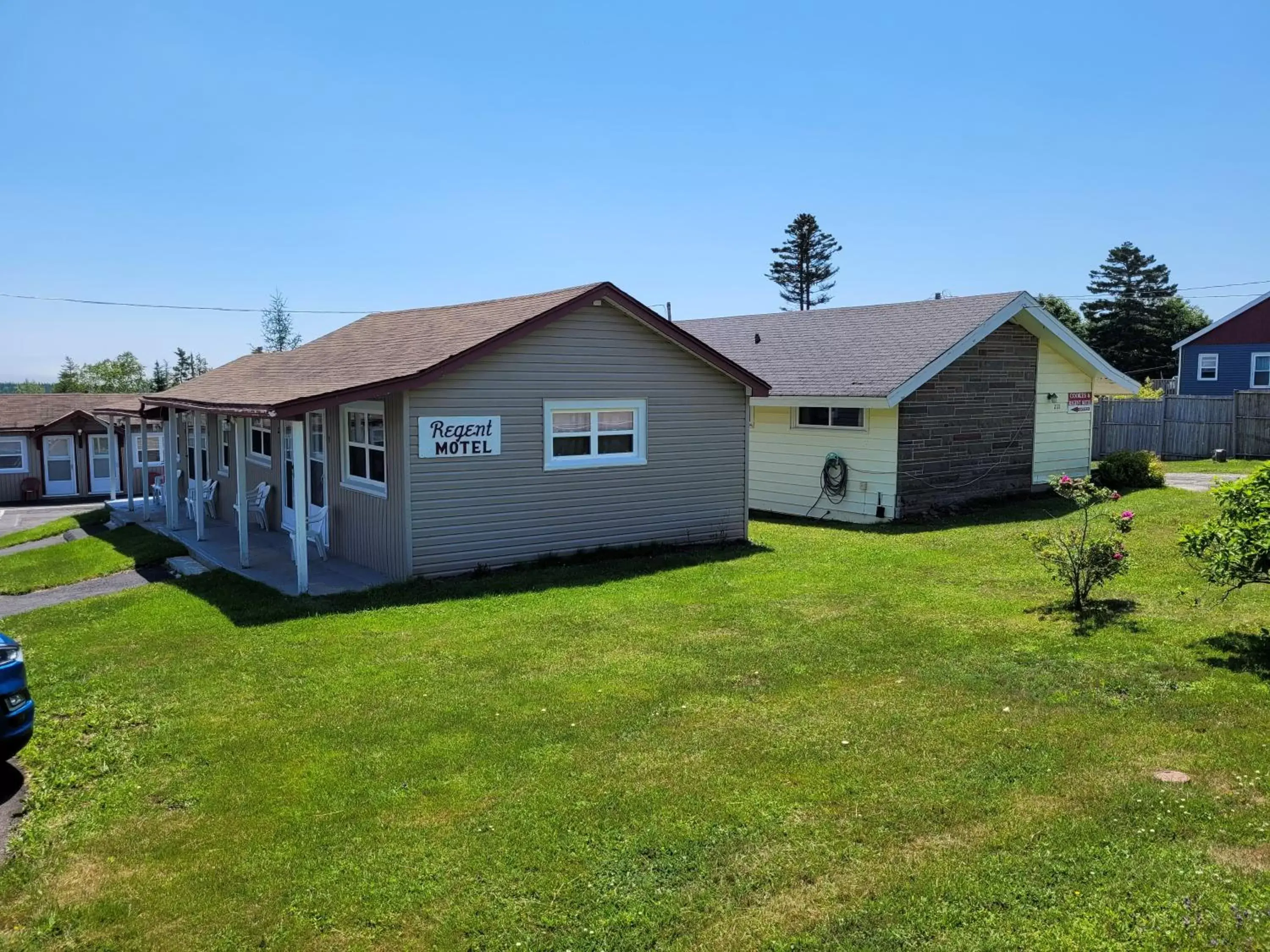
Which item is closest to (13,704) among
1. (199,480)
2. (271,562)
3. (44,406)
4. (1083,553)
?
(271,562)

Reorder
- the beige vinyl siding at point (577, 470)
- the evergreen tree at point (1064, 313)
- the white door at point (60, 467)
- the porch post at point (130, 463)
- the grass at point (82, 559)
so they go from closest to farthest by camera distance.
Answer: the beige vinyl siding at point (577, 470) < the grass at point (82, 559) < the porch post at point (130, 463) < the white door at point (60, 467) < the evergreen tree at point (1064, 313)

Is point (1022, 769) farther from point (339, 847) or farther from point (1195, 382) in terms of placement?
point (1195, 382)

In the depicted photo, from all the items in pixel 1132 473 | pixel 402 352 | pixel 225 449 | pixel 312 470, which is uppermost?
pixel 402 352

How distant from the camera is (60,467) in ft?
96.9

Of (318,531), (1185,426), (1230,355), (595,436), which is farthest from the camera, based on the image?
(1230,355)

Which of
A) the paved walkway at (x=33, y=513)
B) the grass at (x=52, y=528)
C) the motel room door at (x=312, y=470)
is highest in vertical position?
the motel room door at (x=312, y=470)

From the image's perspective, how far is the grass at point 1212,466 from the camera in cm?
2347

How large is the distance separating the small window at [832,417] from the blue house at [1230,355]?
76.6 feet

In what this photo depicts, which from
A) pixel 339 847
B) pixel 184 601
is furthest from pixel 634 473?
pixel 339 847

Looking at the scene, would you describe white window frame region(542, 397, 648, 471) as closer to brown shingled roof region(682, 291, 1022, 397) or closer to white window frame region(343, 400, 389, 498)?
white window frame region(343, 400, 389, 498)

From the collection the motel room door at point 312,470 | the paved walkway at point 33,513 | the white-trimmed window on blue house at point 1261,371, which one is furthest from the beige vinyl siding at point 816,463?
the white-trimmed window on blue house at point 1261,371

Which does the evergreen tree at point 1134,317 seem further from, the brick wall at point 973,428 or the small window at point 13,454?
the small window at point 13,454

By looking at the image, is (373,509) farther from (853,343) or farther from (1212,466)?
(1212,466)

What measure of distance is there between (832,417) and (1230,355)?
82.3 feet
